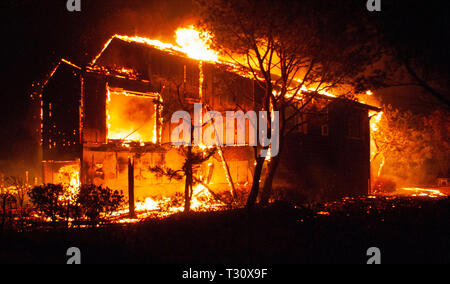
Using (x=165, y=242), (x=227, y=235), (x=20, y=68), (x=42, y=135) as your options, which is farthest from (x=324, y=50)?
(x=20, y=68)

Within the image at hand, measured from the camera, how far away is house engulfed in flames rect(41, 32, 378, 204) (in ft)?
49.3

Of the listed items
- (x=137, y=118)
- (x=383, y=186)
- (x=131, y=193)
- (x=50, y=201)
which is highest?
(x=137, y=118)

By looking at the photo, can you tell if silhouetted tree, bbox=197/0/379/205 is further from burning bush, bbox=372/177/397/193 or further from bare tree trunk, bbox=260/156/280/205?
burning bush, bbox=372/177/397/193

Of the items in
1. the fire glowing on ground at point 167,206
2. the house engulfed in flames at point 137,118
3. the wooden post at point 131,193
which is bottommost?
the fire glowing on ground at point 167,206

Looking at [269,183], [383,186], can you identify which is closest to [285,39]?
[269,183]

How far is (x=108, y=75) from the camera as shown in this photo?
15406mm

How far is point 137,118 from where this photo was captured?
19531mm

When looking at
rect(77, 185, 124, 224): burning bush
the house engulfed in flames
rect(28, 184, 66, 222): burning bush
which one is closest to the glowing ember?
the house engulfed in flames

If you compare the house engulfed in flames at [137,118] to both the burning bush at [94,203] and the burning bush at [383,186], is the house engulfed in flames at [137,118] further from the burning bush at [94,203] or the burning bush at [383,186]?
the burning bush at [383,186]

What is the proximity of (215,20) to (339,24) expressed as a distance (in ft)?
14.4

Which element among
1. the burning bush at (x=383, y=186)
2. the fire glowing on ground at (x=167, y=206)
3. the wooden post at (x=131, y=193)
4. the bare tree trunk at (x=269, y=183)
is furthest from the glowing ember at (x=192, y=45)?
the burning bush at (x=383, y=186)

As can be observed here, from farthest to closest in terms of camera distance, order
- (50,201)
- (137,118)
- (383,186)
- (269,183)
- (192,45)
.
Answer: (383,186), (192,45), (137,118), (269,183), (50,201)

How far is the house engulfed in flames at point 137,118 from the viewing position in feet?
49.3

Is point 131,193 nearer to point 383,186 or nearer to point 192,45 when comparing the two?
point 192,45
